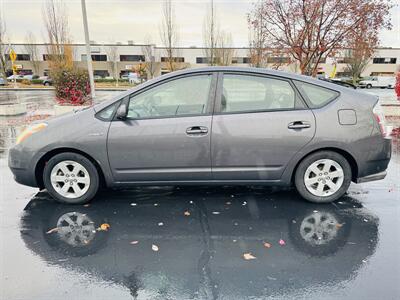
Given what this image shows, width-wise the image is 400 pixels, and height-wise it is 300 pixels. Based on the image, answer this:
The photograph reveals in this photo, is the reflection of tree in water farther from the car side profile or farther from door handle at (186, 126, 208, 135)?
door handle at (186, 126, 208, 135)

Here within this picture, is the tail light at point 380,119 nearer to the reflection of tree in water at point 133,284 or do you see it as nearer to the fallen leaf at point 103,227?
the reflection of tree in water at point 133,284

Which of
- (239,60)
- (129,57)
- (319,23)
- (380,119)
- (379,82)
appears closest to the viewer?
(380,119)

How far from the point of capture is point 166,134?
3750 mm

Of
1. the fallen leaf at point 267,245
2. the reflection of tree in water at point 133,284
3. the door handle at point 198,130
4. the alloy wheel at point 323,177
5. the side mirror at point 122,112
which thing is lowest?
the fallen leaf at point 267,245

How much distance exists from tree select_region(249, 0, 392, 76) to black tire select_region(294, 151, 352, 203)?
763 cm

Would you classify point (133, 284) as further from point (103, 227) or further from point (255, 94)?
point (255, 94)

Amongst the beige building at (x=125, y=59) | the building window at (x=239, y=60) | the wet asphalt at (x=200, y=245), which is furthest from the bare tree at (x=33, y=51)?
the wet asphalt at (x=200, y=245)

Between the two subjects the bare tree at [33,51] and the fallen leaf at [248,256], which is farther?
the bare tree at [33,51]

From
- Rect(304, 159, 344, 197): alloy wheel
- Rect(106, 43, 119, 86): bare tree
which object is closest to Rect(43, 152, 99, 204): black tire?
Rect(304, 159, 344, 197): alloy wheel

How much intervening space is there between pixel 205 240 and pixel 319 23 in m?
9.35

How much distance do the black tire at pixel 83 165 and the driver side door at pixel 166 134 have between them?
0.27 m

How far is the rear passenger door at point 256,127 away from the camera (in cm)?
374

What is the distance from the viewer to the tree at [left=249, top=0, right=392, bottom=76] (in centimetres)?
976

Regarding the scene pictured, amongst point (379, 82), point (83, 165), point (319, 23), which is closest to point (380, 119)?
point (83, 165)
